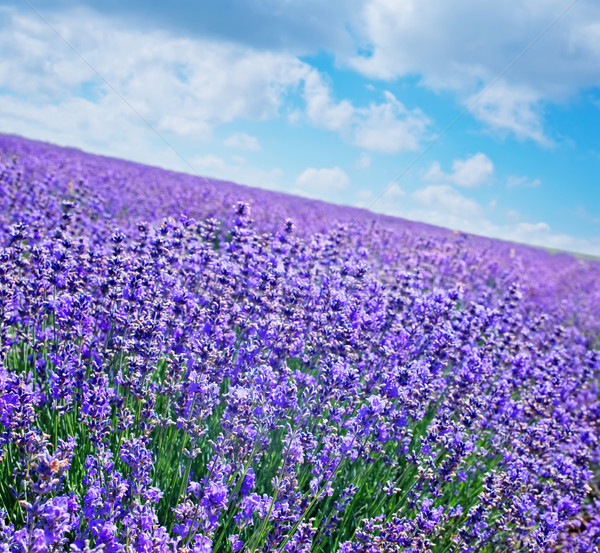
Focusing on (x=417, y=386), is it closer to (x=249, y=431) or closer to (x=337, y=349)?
(x=337, y=349)

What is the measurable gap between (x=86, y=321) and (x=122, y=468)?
83cm

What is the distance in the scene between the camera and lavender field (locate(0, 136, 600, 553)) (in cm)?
169

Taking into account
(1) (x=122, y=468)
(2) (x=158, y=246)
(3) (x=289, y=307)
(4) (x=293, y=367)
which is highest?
(2) (x=158, y=246)

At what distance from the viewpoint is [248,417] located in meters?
1.85

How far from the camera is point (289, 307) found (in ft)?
10.6

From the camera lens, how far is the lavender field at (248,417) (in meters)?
1.69

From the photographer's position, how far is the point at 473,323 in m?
3.78

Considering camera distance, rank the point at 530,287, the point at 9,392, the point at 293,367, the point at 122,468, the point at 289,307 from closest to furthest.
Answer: the point at 9,392 → the point at 122,468 → the point at 289,307 → the point at 293,367 → the point at 530,287

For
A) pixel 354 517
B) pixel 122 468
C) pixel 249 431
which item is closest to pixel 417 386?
pixel 354 517

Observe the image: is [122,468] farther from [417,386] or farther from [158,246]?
[417,386]

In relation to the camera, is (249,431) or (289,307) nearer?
(249,431)

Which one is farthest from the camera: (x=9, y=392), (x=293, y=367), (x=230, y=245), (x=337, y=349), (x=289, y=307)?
(x=230, y=245)

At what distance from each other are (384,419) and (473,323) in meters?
1.51

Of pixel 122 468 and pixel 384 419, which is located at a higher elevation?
pixel 384 419
